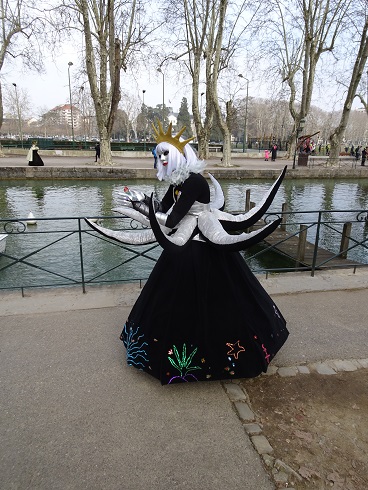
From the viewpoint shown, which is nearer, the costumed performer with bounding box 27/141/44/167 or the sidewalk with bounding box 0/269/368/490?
the sidewalk with bounding box 0/269/368/490

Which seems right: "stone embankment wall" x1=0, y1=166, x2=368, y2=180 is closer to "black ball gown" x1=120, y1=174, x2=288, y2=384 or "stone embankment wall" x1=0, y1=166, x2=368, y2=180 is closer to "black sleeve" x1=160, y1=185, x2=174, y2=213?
"black sleeve" x1=160, y1=185, x2=174, y2=213

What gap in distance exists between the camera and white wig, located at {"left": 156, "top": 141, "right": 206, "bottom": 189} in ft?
8.89

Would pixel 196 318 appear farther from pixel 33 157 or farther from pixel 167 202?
pixel 33 157

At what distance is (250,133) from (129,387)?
3685 inches

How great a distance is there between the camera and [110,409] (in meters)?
2.62

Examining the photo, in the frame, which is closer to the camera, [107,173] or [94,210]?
[94,210]

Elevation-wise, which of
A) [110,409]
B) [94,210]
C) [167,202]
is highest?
[167,202]

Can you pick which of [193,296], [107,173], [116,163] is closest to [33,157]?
[107,173]

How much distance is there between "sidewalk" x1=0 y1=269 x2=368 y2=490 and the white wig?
170 centimetres

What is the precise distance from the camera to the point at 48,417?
253 centimetres

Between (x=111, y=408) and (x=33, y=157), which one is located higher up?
(x=33, y=157)

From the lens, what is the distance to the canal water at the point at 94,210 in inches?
333

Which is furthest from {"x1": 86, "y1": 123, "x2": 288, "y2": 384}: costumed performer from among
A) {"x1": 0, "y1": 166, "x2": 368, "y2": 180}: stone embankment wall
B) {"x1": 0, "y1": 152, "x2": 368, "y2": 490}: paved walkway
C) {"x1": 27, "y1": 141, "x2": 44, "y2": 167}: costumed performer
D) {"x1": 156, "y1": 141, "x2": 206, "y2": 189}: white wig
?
{"x1": 27, "y1": 141, "x2": 44, "y2": 167}: costumed performer

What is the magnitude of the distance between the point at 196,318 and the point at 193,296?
0.57ft
